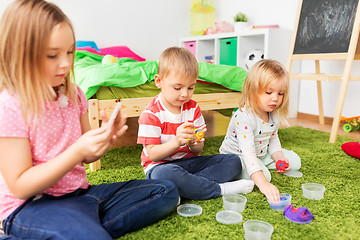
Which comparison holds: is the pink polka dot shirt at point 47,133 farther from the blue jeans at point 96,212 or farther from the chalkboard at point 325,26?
the chalkboard at point 325,26

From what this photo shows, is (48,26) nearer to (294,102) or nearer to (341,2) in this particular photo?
(341,2)

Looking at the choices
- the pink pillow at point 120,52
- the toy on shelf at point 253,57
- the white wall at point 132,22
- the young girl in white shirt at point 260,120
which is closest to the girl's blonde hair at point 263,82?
the young girl in white shirt at point 260,120

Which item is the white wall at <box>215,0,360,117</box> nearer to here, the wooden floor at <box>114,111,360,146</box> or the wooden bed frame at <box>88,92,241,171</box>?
the wooden floor at <box>114,111,360,146</box>

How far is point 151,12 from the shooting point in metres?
3.95

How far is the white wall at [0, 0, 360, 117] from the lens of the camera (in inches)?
116

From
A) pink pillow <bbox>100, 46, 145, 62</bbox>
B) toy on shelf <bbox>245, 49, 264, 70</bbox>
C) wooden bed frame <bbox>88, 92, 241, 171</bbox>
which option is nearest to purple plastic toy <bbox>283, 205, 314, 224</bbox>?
wooden bed frame <bbox>88, 92, 241, 171</bbox>

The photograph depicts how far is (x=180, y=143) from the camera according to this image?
104cm

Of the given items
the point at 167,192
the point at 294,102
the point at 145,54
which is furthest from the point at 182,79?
the point at 145,54

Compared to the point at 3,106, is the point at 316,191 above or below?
below

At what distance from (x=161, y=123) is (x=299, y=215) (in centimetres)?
57

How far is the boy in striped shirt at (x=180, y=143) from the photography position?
109cm

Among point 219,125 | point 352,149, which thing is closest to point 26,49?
point 352,149

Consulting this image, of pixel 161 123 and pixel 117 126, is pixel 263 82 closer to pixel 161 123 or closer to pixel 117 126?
pixel 161 123

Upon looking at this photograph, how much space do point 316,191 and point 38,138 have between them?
0.94 metres
